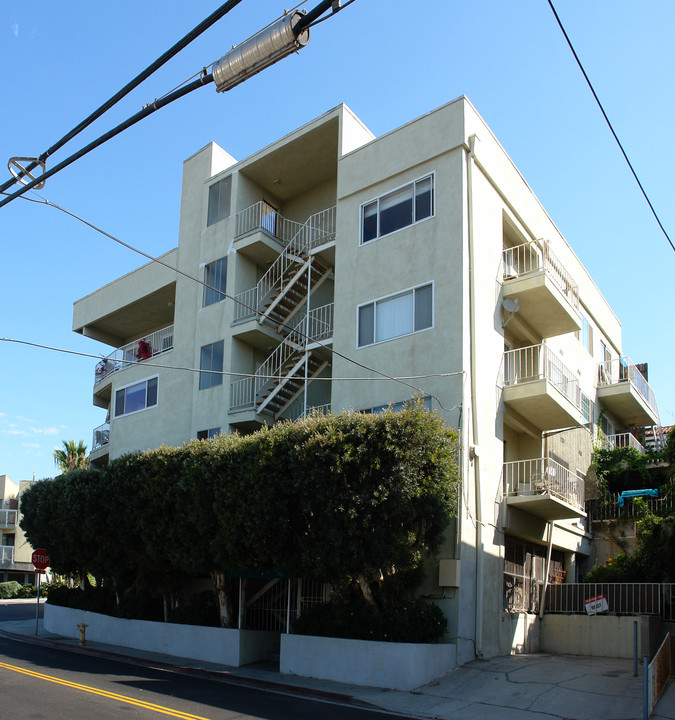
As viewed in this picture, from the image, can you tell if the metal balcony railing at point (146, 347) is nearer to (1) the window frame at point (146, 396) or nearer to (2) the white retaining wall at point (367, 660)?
(1) the window frame at point (146, 396)

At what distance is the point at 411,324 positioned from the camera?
822 inches

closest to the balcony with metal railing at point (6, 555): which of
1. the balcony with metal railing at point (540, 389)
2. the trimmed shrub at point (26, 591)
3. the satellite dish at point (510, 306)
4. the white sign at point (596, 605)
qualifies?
the trimmed shrub at point (26, 591)

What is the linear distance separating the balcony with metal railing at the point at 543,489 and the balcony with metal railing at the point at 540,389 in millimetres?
1324

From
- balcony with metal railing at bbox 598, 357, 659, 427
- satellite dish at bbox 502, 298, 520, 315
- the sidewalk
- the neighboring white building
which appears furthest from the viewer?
the neighboring white building

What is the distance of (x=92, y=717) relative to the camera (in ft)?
39.2

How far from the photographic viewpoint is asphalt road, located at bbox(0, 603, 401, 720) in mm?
12529

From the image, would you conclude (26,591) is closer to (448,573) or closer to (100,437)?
(100,437)

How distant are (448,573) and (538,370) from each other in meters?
7.60

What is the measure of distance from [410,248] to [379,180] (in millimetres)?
2569

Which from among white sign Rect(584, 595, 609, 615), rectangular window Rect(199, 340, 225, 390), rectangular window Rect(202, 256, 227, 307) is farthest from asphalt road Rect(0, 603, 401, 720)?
rectangular window Rect(202, 256, 227, 307)

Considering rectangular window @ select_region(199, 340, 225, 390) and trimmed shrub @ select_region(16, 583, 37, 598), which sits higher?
rectangular window @ select_region(199, 340, 225, 390)

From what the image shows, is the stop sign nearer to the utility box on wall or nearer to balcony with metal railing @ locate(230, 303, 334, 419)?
balcony with metal railing @ locate(230, 303, 334, 419)

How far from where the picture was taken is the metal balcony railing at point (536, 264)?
22945 mm

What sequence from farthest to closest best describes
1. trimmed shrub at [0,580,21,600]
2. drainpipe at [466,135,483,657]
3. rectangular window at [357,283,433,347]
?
trimmed shrub at [0,580,21,600]
rectangular window at [357,283,433,347]
drainpipe at [466,135,483,657]
